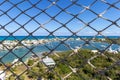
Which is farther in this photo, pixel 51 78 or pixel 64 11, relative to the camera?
pixel 51 78

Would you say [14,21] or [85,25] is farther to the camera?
[14,21]

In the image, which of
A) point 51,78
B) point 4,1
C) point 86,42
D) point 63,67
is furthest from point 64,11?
point 63,67

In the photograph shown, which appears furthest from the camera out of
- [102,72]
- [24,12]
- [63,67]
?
[63,67]

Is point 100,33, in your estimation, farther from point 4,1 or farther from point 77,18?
point 4,1

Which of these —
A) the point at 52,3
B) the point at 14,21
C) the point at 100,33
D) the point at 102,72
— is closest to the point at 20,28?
the point at 14,21

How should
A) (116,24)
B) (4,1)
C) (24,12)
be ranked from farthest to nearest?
(4,1), (24,12), (116,24)

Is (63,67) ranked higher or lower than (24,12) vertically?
lower

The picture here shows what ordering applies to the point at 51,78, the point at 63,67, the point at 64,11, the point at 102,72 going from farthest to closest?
the point at 63,67
the point at 51,78
the point at 64,11
the point at 102,72

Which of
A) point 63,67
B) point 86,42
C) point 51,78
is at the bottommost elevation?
point 63,67

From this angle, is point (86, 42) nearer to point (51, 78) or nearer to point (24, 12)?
point (24, 12)
